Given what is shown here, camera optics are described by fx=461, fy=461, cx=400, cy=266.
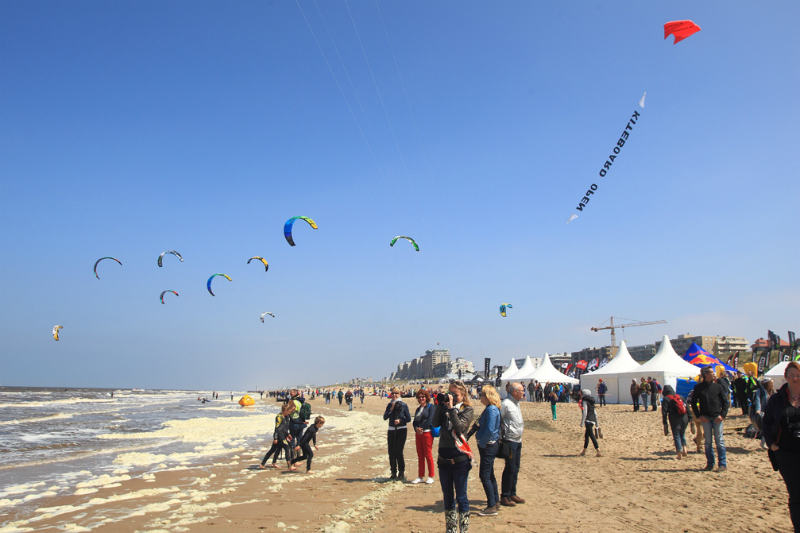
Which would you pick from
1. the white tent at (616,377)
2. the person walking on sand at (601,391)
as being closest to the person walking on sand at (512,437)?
the person walking on sand at (601,391)

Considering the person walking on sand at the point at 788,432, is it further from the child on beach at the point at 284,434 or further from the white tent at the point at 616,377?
the white tent at the point at 616,377

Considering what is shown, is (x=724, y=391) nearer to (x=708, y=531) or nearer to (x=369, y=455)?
(x=708, y=531)

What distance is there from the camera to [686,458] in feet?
30.1

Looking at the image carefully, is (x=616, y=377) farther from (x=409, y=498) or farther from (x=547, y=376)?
(x=409, y=498)

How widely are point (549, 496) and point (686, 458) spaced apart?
14.3 ft

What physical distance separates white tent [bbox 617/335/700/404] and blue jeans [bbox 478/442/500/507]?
62.6ft

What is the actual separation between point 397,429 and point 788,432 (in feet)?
17.8

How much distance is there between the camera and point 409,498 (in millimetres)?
6711

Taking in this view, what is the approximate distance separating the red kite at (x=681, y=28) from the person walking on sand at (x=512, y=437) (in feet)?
29.6

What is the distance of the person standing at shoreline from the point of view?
7852mm

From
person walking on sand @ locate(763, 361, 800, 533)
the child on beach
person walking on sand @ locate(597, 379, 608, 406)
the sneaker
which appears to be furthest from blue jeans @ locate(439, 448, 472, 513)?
person walking on sand @ locate(597, 379, 608, 406)

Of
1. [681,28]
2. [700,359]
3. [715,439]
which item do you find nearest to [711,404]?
[715,439]

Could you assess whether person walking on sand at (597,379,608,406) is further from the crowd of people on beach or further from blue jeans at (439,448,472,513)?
blue jeans at (439,448,472,513)

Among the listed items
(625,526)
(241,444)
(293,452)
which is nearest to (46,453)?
Result: (241,444)
